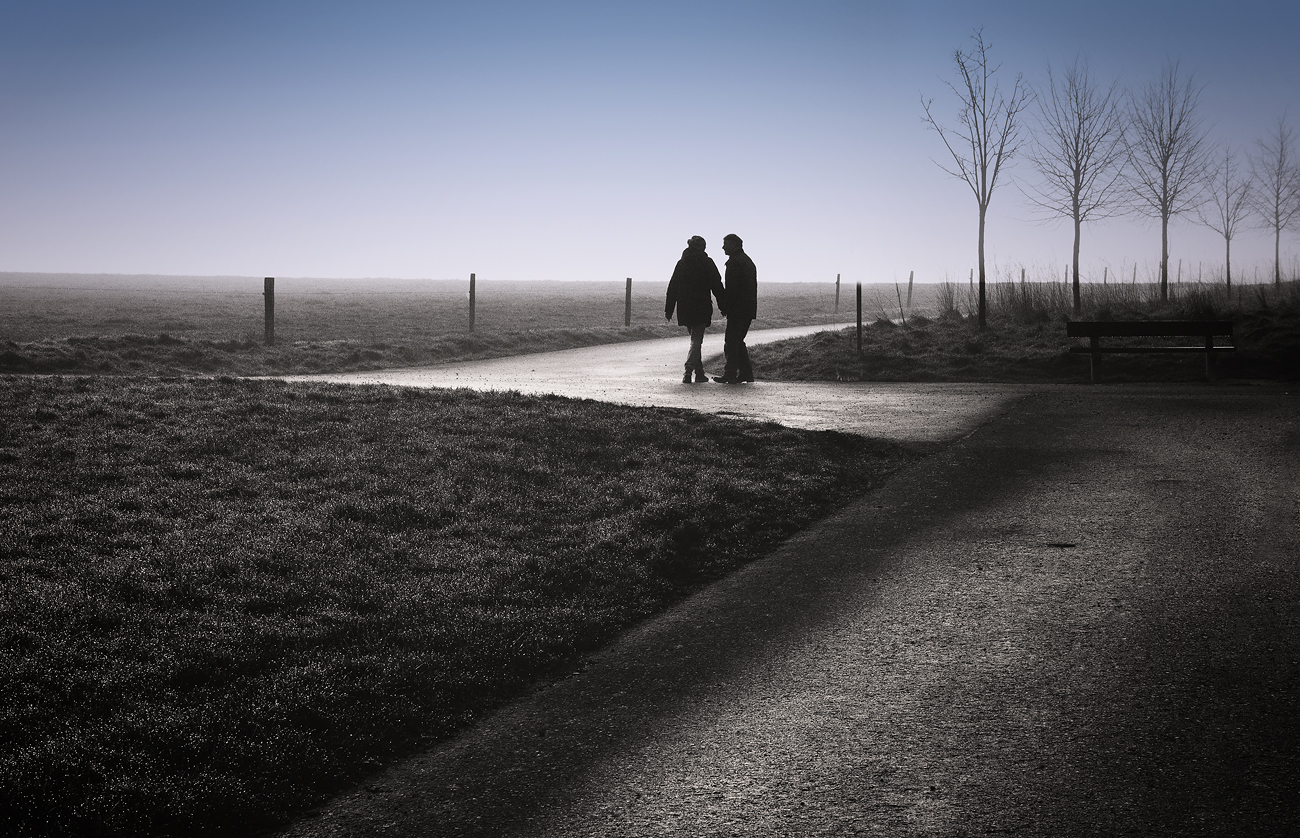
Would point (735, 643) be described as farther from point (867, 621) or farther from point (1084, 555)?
point (1084, 555)

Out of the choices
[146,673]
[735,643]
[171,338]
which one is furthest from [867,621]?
[171,338]

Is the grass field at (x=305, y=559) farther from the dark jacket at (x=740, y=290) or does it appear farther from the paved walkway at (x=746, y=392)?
the dark jacket at (x=740, y=290)

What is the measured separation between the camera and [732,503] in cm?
787

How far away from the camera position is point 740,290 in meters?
16.8

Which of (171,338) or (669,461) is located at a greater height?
(171,338)

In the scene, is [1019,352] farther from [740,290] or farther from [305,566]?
[305,566]

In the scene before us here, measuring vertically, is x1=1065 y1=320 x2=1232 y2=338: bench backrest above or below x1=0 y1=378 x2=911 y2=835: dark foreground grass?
above

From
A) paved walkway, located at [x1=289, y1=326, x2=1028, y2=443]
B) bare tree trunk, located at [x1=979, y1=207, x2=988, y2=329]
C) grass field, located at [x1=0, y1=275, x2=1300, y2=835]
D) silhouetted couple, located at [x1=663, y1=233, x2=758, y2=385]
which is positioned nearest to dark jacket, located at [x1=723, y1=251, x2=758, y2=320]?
silhouetted couple, located at [x1=663, y1=233, x2=758, y2=385]

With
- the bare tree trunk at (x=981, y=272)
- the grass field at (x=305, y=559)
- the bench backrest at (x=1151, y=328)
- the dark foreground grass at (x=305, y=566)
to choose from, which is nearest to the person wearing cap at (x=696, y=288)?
the grass field at (x=305, y=559)

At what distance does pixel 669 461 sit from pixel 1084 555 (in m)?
4.10

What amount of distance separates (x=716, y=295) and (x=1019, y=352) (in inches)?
246

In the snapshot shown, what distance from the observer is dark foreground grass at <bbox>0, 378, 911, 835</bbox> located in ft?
12.3

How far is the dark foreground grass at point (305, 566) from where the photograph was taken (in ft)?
12.3

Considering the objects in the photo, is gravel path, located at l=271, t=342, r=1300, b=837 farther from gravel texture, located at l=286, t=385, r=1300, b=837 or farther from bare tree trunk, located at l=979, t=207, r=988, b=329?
bare tree trunk, located at l=979, t=207, r=988, b=329
